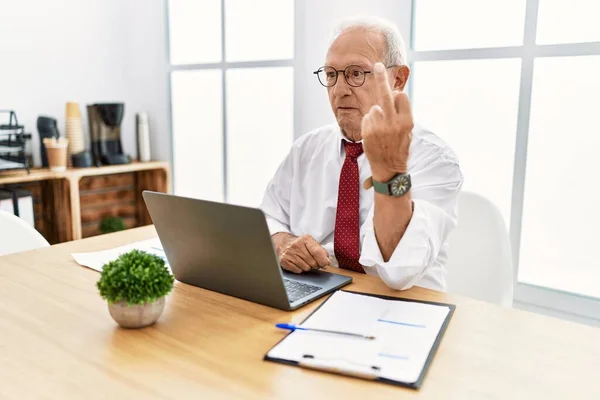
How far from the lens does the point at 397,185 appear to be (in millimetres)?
1176

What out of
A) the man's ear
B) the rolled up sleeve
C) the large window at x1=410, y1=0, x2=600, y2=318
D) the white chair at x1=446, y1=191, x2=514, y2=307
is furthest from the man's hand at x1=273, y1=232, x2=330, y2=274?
the large window at x1=410, y1=0, x2=600, y2=318

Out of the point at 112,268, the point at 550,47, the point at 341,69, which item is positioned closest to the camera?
the point at 112,268

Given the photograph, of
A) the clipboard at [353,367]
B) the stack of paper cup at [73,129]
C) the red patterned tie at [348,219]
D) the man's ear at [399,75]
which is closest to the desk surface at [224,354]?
the clipboard at [353,367]

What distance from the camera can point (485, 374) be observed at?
0.83m

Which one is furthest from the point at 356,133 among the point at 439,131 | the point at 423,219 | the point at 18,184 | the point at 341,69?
the point at 18,184

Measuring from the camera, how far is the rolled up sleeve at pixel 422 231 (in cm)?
117

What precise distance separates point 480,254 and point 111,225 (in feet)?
7.87

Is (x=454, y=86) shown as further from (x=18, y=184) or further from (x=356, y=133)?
(x=18, y=184)

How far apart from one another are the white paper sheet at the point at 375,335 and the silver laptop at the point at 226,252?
0.10 m

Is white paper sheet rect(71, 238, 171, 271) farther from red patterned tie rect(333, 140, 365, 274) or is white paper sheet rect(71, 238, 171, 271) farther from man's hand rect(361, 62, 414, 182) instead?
man's hand rect(361, 62, 414, 182)

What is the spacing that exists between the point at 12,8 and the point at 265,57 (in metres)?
1.40

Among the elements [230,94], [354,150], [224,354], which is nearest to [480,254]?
[354,150]

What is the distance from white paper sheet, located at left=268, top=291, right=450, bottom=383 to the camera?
851 mm

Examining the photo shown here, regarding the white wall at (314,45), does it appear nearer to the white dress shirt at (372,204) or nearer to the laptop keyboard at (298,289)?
the white dress shirt at (372,204)
